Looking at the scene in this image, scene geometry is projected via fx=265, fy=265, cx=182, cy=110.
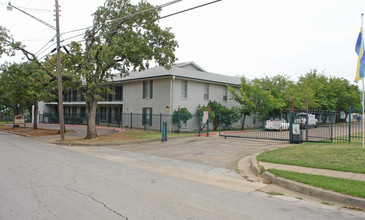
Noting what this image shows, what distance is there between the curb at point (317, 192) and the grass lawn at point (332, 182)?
6.3 inches

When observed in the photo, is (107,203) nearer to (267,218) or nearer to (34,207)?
(34,207)

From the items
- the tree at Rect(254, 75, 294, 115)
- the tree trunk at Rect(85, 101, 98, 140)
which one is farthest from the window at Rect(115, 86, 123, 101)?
the tree at Rect(254, 75, 294, 115)

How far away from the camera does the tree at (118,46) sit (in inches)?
671

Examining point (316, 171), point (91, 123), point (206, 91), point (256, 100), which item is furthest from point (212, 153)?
point (256, 100)

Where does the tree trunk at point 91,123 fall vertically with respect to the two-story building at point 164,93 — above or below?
below

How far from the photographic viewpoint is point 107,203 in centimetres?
538

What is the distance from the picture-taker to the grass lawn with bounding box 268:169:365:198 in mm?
5973

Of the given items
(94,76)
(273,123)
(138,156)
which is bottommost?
(138,156)

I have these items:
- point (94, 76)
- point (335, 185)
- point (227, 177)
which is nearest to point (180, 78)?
point (94, 76)

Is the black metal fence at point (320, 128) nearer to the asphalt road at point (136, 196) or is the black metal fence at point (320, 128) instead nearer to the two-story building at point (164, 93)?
the two-story building at point (164, 93)

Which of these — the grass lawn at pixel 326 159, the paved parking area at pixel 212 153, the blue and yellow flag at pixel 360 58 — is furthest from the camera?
the paved parking area at pixel 212 153

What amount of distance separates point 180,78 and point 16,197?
1960 centimetres

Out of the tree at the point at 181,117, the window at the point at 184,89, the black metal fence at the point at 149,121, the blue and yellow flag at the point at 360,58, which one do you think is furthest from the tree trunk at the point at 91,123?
the blue and yellow flag at the point at 360,58

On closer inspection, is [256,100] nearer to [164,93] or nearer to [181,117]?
[181,117]
